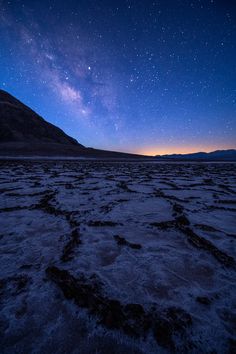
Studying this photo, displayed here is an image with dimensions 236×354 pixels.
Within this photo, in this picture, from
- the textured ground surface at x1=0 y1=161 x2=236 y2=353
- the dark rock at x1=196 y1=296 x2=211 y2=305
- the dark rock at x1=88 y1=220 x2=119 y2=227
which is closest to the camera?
the textured ground surface at x1=0 y1=161 x2=236 y2=353

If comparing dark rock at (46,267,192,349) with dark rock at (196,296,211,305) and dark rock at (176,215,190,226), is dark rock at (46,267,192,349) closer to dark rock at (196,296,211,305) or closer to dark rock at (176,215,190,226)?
dark rock at (196,296,211,305)

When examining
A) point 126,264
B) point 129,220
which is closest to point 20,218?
point 129,220

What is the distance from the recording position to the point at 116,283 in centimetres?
70

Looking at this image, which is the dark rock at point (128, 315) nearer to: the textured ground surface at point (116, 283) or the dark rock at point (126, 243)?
the textured ground surface at point (116, 283)

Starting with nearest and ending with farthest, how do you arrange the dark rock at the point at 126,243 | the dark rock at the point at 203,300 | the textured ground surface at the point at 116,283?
the textured ground surface at the point at 116,283 → the dark rock at the point at 203,300 → the dark rock at the point at 126,243

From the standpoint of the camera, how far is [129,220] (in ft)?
4.34

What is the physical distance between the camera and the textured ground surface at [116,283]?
50 cm

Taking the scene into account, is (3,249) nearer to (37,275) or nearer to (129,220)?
(37,275)

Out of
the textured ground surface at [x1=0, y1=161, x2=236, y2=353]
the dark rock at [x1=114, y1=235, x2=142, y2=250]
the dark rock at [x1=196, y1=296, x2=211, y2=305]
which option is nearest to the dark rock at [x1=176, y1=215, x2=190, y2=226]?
the textured ground surface at [x1=0, y1=161, x2=236, y2=353]

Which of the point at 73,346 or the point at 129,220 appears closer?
the point at 73,346

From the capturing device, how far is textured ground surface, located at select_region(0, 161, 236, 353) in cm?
50

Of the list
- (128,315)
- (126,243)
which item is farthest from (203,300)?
(126,243)

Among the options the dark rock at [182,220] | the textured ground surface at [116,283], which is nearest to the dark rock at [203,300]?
the textured ground surface at [116,283]

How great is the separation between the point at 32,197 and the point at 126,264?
4.57 feet
